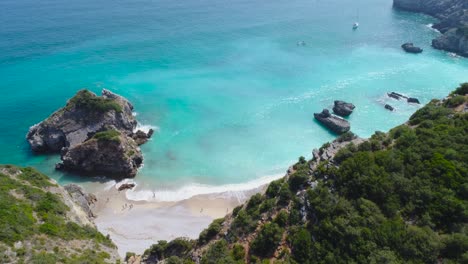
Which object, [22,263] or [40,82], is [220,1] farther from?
[22,263]

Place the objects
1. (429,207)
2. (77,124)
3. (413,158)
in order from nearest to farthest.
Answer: (429,207) < (413,158) < (77,124)

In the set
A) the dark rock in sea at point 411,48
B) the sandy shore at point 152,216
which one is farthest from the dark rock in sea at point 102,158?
the dark rock in sea at point 411,48

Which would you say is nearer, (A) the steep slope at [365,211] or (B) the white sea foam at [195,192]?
(A) the steep slope at [365,211]

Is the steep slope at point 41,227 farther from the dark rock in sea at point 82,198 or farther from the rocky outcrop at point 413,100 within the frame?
the rocky outcrop at point 413,100

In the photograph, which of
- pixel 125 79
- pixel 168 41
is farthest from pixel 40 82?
pixel 168 41

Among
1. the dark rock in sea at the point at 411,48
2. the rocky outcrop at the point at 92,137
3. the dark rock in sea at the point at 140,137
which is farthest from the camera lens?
the dark rock in sea at the point at 411,48


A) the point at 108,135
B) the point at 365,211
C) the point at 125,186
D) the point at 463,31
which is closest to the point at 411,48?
the point at 463,31

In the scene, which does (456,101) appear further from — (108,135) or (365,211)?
(108,135)

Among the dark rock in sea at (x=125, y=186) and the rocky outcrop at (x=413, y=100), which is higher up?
Answer: the rocky outcrop at (x=413, y=100)
